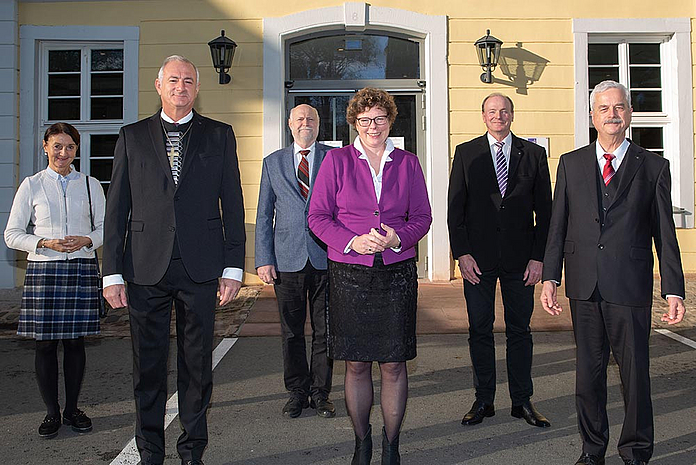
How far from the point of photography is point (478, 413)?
4070 millimetres

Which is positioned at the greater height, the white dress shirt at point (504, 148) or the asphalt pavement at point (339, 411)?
the white dress shirt at point (504, 148)

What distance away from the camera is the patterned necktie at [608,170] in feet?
11.0

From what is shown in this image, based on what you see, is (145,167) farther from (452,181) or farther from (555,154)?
(555,154)

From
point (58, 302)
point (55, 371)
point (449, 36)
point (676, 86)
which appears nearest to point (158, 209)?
point (58, 302)

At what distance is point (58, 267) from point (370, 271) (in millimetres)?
1973

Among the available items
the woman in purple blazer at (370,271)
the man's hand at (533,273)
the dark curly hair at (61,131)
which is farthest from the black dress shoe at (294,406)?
the dark curly hair at (61,131)

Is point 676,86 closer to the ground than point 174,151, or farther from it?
farther from it

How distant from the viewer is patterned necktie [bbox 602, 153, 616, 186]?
3.37 metres

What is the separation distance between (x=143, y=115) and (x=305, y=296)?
5.51 metres

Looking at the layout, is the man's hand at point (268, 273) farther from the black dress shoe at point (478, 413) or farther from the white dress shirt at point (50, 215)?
the black dress shoe at point (478, 413)

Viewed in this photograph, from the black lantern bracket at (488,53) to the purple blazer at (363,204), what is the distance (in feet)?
18.5

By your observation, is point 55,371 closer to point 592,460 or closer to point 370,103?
point 370,103

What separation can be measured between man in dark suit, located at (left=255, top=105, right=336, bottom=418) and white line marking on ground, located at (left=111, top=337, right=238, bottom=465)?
29.5 inches

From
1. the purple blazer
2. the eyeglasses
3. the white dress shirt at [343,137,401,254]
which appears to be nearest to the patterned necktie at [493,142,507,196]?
the purple blazer
